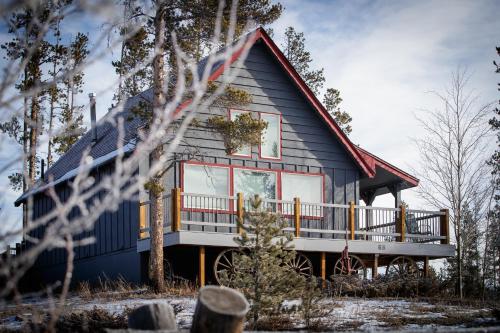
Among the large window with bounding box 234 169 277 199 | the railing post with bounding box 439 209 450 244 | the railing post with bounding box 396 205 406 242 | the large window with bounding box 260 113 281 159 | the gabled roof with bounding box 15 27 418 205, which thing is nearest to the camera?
the gabled roof with bounding box 15 27 418 205

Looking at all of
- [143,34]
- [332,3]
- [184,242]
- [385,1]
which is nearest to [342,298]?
[184,242]

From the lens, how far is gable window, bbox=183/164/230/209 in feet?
70.5

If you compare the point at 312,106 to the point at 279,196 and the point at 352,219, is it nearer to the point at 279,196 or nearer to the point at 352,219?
the point at 279,196

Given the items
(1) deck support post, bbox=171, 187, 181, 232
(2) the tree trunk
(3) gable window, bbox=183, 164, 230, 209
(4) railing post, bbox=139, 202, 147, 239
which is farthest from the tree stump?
(4) railing post, bbox=139, 202, 147, 239

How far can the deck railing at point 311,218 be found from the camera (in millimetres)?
20547

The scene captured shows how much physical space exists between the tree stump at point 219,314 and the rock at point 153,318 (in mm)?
697

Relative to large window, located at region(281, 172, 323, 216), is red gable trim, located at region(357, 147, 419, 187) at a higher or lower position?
higher

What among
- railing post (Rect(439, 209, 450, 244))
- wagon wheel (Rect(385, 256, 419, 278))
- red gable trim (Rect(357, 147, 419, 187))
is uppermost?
red gable trim (Rect(357, 147, 419, 187))

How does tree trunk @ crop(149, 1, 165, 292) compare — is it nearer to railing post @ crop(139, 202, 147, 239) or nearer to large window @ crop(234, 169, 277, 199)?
railing post @ crop(139, 202, 147, 239)

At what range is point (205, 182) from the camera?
2180cm

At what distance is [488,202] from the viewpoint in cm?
3073

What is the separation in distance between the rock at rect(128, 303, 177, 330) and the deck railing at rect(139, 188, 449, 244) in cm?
1019

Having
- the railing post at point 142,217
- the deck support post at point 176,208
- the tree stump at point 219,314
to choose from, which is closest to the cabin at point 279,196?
the railing post at point 142,217

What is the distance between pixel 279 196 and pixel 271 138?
5.75 ft
